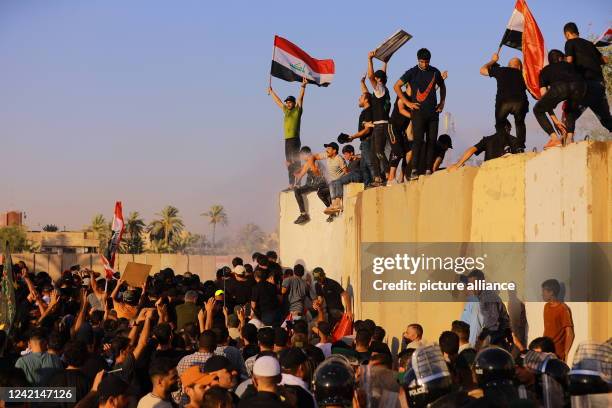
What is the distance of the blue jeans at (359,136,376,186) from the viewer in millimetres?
17938

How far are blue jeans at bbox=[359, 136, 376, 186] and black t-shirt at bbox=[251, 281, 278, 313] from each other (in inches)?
119

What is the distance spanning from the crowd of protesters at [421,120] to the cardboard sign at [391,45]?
232 mm

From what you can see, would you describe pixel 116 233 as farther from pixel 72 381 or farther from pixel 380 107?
pixel 72 381

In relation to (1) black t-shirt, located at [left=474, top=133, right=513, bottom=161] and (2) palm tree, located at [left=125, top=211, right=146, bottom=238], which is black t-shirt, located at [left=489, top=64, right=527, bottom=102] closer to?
(1) black t-shirt, located at [left=474, top=133, right=513, bottom=161]

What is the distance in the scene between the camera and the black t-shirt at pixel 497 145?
46.1 feet

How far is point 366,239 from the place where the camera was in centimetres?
1745

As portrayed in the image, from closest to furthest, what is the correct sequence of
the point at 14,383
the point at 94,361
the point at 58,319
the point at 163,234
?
1. the point at 14,383
2. the point at 94,361
3. the point at 58,319
4. the point at 163,234

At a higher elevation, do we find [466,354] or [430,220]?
[430,220]

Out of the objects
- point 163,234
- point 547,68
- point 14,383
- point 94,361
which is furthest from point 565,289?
point 163,234

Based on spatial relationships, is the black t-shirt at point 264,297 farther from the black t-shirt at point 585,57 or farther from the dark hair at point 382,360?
the dark hair at point 382,360

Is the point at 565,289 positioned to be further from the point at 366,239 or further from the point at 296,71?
the point at 296,71

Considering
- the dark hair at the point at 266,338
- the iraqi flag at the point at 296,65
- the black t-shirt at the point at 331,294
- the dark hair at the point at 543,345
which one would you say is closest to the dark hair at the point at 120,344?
the dark hair at the point at 266,338

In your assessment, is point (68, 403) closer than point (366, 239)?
Yes

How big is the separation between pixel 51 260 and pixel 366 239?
25287mm
